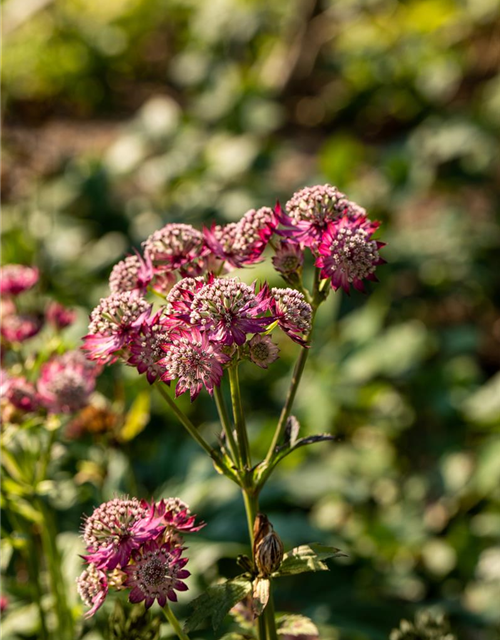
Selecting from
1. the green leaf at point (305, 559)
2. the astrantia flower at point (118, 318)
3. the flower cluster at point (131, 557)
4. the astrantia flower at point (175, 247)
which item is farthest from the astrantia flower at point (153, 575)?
the astrantia flower at point (175, 247)

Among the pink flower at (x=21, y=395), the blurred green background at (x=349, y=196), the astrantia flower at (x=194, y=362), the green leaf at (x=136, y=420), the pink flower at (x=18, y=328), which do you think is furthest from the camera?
the blurred green background at (x=349, y=196)

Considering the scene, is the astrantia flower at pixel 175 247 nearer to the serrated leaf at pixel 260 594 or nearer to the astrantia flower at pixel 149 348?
the astrantia flower at pixel 149 348

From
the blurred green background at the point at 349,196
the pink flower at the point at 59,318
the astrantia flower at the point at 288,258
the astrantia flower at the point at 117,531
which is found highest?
the blurred green background at the point at 349,196

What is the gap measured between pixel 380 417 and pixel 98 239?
1.57 meters

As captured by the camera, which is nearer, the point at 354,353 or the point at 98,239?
the point at 354,353

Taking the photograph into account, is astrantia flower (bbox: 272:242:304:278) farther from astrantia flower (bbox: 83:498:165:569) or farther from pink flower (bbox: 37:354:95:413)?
pink flower (bbox: 37:354:95:413)

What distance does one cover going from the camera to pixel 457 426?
281 cm

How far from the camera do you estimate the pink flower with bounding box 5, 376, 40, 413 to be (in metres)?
1.16

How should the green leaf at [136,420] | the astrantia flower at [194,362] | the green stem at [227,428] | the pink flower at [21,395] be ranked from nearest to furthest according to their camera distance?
the astrantia flower at [194,362] < the green stem at [227,428] < the pink flower at [21,395] < the green leaf at [136,420]

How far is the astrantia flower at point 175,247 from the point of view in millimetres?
944

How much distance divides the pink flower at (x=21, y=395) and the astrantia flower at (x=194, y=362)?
425mm

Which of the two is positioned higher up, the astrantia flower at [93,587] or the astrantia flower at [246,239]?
the astrantia flower at [246,239]

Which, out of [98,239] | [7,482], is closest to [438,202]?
[98,239]

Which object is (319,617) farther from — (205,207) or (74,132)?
(74,132)
